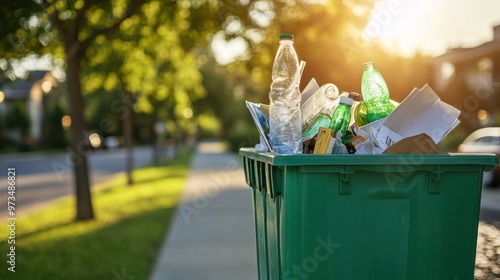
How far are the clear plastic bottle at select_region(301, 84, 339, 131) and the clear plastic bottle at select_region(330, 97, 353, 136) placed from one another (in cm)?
4

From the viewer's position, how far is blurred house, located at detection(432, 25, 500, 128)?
20.5 feet

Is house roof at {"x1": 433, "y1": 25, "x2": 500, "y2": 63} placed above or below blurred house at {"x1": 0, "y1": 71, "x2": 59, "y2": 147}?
above

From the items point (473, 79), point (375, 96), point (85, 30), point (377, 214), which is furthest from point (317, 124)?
point (473, 79)

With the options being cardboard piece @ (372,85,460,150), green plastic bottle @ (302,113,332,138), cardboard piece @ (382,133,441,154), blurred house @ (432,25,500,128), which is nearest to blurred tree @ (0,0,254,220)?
blurred house @ (432,25,500,128)

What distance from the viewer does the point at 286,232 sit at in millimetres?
2846

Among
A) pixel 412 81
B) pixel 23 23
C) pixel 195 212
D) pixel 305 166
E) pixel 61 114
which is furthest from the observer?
pixel 61 114

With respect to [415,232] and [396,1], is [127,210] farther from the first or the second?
[415,232]

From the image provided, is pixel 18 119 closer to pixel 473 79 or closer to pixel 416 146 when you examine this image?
pixel 473 79

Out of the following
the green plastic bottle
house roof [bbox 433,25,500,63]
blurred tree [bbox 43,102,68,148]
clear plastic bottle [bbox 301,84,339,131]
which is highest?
house roof [bbox 433,25,500,63]

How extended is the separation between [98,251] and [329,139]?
5.65 m

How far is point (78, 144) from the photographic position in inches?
432

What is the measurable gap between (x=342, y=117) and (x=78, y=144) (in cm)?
833

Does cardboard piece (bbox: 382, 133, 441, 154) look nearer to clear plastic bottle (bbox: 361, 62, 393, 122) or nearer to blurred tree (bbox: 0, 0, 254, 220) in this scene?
clear plastic bottle (bbox: 361, 62, 393, 122)

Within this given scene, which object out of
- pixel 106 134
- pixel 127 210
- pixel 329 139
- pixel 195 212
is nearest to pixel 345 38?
pixel 195 212
